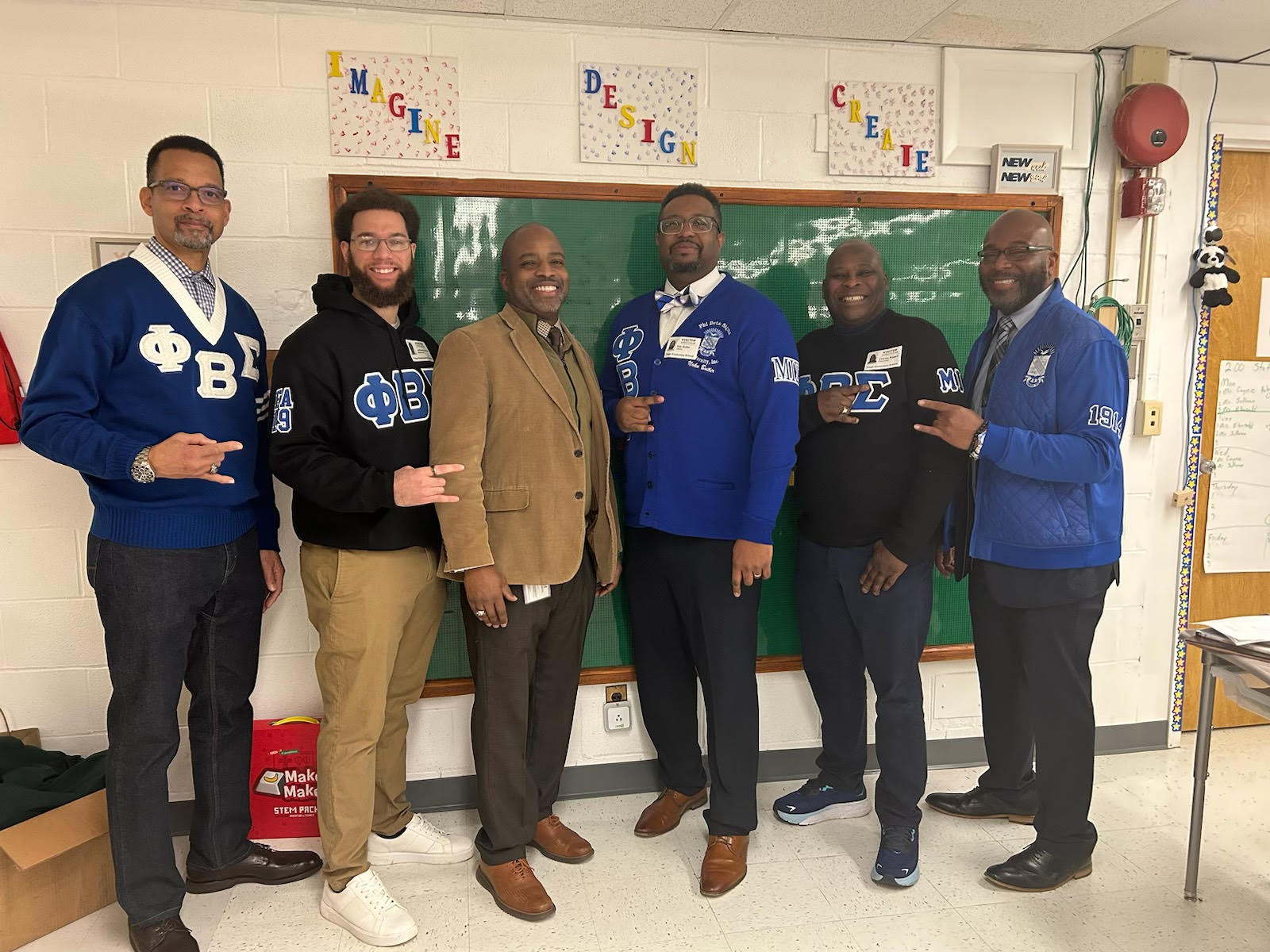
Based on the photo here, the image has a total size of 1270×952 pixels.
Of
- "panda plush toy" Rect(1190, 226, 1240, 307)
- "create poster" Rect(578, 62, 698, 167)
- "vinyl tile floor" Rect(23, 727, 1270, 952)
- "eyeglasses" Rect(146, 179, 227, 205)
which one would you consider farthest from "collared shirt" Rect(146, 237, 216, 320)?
"panda plush toy" Rect(1190, 226, 1240, 307)

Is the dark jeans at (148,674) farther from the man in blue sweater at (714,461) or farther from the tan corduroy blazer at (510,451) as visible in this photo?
the man in blue sweater at (714,461)

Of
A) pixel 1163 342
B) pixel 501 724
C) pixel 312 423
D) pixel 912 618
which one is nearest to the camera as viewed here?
pixel 312 423

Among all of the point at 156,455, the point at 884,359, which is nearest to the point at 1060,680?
the point at 884,359

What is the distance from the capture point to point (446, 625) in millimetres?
2654

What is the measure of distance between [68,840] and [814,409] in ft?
7.46

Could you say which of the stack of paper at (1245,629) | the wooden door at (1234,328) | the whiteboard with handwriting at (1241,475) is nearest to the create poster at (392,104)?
the stack of paper at (1245,629)

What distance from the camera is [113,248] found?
239cm

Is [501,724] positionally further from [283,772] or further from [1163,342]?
[1163,342]

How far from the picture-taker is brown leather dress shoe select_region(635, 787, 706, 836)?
254 cm

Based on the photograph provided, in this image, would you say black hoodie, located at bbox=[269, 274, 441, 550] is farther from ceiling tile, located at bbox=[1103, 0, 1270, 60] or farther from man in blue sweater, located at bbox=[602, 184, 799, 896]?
ceiling tile, located at bbox=[1103, 0, 1270, 60]

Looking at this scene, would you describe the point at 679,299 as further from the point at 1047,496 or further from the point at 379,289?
the point at 1047,496

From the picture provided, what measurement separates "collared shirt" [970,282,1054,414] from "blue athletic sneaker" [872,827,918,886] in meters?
1.22

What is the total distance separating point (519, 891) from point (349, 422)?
131cm

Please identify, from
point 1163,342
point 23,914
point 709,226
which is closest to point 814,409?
point 709,226
